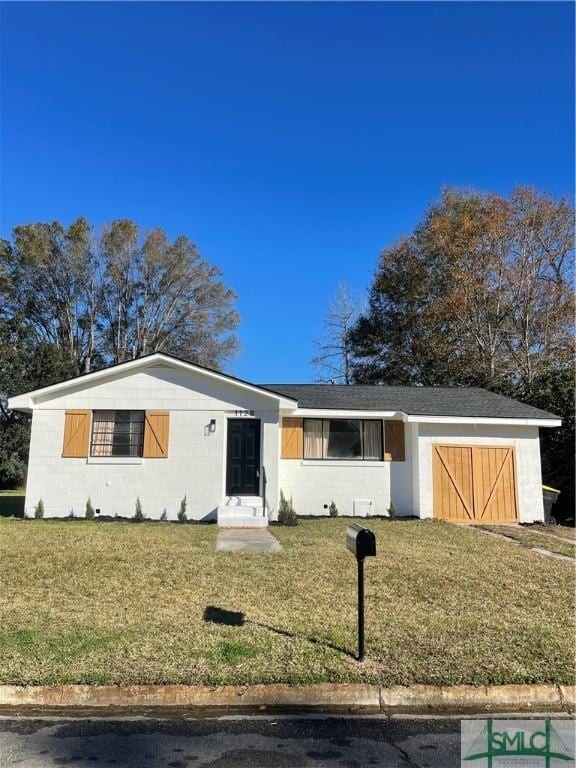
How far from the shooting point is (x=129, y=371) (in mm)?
13391

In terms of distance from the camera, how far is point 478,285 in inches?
960

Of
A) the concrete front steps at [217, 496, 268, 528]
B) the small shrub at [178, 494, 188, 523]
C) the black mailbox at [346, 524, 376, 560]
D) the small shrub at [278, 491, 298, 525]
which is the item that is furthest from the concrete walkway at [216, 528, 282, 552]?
the black mailbox at [346, 524, 376, 560]

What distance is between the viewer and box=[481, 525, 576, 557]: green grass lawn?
1005 centimetres

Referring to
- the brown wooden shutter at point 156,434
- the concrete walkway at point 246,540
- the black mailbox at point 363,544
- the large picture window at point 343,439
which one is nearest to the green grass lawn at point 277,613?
the concrete walkway at point 246,540

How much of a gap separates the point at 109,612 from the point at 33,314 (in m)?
A: 29.5

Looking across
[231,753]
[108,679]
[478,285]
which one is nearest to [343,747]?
[231,753]

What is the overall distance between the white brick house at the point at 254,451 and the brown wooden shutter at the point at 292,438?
0.03m

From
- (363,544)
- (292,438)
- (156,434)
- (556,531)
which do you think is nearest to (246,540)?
(156,434)

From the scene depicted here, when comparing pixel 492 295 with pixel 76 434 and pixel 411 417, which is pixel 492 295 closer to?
pixel 411 417

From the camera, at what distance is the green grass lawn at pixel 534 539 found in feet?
33.0

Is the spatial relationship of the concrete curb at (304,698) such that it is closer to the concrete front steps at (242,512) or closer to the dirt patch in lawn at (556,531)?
the concrete front steps at (242,512)

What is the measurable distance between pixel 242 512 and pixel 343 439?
339 cm

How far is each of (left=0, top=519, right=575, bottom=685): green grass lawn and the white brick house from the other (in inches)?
131

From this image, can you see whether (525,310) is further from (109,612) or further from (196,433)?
(109,612)
